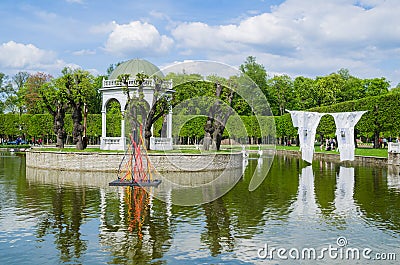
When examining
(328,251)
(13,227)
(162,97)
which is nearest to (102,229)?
(13,227)

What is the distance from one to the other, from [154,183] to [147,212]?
5555 millimetres

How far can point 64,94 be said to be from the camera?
2966cm

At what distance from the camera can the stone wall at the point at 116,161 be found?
2498cm

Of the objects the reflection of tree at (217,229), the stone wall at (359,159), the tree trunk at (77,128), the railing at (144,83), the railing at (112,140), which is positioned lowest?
the reflection of tree at (217,229)

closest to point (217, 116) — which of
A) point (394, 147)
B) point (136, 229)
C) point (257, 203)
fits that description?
point (257, 203)

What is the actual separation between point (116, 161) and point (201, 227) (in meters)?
14.7

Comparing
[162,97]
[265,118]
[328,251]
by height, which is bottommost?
[328,251]

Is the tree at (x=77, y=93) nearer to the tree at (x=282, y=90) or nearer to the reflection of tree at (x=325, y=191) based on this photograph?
the reflection of tree at (x=325, y=191)

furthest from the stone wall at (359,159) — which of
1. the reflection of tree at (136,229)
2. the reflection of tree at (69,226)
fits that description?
the reflection of tree at (69,226)

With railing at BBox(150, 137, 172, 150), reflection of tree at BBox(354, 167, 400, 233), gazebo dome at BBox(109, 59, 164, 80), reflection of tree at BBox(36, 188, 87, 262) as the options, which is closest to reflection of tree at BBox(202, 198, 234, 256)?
reflection of tree at BBox(36, 188, 87, 262)

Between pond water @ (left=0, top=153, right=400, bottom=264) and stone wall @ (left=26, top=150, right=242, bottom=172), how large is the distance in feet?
22.2

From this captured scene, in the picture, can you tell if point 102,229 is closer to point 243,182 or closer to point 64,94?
point 243,182

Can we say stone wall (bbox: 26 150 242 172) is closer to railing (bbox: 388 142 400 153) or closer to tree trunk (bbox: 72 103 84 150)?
tree trunk (bbox: 72 103 84 150)

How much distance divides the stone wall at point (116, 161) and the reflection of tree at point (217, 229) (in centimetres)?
1082
